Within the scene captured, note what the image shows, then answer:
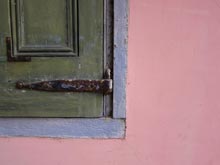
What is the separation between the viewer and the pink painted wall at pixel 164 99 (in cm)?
130

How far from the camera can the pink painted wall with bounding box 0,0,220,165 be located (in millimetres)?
1296

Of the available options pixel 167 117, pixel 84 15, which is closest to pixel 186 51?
pixel 167 117

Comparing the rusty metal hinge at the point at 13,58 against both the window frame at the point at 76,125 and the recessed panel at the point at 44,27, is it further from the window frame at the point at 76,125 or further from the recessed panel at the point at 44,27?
the window frame at the point at 76,125

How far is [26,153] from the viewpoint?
1361 mm

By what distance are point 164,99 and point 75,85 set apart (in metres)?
0.33

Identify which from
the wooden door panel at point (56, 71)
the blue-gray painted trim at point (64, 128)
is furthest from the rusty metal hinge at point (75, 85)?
the blue-gray painted trim at point (64, 128)

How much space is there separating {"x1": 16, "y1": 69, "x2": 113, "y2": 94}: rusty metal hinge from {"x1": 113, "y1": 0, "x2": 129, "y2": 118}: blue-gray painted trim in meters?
0.04

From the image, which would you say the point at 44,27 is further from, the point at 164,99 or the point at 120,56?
the point at 164,99

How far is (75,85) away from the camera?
4.23 feet

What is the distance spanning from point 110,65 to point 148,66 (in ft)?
0.46

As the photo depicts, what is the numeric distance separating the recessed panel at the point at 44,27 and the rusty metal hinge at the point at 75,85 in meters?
0.10

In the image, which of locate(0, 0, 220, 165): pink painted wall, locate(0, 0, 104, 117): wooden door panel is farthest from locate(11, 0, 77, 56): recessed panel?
locate(0, 0, 220, 165): pink painted wall

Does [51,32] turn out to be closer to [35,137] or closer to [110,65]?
[110,65]

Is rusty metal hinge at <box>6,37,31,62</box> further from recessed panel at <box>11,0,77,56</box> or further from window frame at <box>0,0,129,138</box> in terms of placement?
window frame at <box>0,0,129,138</box>
